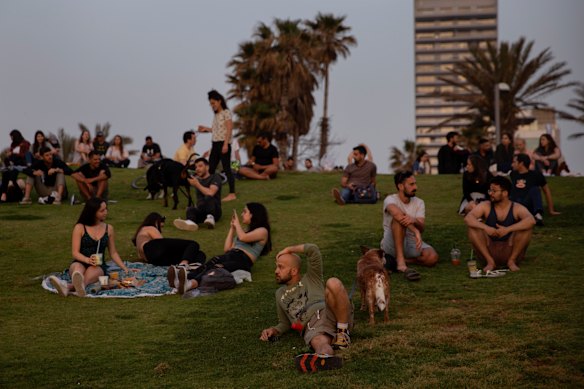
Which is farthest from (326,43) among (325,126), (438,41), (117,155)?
(438,41)

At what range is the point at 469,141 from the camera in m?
67.4

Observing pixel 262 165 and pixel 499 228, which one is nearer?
pixel 499 228

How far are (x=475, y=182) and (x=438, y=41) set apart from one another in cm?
14566

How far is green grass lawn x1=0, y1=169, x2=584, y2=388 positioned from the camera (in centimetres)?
629

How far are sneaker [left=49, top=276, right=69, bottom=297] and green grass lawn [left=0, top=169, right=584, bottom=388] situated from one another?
0.40ft

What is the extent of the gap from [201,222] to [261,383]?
9.11 metres

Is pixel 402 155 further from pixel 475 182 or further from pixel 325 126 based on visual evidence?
pixel 475 182

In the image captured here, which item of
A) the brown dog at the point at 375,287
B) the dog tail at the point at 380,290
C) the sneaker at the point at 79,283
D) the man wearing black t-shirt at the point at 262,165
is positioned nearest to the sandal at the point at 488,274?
the brown dog at the point at 375,287

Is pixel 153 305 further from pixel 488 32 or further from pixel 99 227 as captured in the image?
pixel 488 32

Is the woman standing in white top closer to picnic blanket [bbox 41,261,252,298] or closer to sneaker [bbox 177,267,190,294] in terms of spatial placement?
picnic blanket [bbox 41,261,252,298]

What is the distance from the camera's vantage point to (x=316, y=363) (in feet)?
21.0

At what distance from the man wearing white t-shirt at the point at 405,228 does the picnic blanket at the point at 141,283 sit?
1.98m

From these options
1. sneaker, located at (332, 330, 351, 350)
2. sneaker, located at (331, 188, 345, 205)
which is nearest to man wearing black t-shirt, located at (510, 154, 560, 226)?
sneaker, located at (331, 188, 345, 205)

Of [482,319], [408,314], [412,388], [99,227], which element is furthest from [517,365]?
[99,227]
